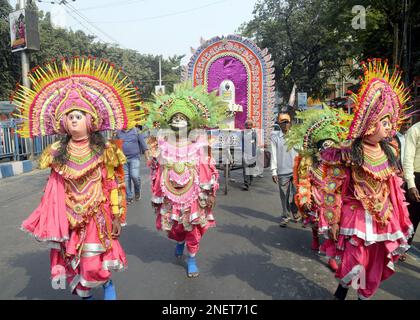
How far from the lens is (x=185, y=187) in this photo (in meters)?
4.00

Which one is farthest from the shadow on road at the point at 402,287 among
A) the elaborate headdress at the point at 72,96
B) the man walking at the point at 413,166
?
the elaborate headdress at the point at 72,96

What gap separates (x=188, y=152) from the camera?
404 centimetres

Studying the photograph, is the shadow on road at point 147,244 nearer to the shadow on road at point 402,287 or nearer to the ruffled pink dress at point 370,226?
the ruffled pink dress at point 370,226

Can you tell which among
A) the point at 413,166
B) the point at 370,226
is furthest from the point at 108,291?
the point at 413,166

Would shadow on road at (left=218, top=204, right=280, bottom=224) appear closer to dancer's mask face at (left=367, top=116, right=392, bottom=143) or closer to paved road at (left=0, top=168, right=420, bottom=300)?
paved road at (left=0, top=168, right=420, bottom=300)

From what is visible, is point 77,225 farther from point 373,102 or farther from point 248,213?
point 248,213

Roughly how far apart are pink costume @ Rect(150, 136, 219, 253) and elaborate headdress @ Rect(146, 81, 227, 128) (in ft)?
0.75

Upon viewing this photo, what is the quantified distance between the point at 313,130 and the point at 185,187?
174 cm

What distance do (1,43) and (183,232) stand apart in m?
21.4

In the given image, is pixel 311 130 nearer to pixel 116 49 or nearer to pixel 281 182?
pixel 281 182

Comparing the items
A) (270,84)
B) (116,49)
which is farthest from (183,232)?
(116,49)

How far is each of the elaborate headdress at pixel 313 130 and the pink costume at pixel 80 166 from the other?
2.26 meters

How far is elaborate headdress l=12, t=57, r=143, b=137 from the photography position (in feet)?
10.1

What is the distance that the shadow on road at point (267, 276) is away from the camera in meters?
3.62
